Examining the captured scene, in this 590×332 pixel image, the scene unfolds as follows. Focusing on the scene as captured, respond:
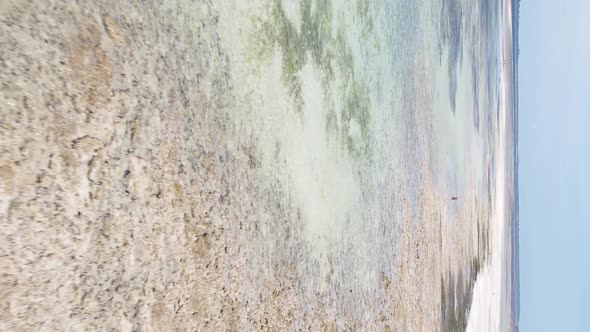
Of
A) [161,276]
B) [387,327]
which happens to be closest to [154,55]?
[161,276]

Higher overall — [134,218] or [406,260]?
[134,218]

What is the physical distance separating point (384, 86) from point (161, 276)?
0.94 meters

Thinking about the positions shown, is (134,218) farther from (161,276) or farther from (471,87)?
(471,87)

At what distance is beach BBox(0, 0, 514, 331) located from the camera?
389 millimetres

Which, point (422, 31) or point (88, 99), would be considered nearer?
point (88, 99)

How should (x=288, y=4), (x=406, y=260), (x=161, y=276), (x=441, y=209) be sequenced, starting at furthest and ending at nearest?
1. (x=441, y=209)
2. (x=406, y=260)
3. (x=288, y=4)
4. (x=161, y=276)

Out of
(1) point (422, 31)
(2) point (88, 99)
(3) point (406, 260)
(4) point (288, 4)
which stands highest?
(1) point (422, 31)

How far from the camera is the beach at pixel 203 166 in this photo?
1.28 ft

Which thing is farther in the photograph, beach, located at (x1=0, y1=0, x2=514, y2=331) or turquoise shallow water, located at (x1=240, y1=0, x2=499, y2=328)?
turquoise shallow water, located at (x1=240, y1=0, x2=499, y2=328)

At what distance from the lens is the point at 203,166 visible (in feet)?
1.89

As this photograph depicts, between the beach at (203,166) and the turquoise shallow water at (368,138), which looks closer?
the beach at (203,166)

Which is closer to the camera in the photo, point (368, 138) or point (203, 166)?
point (203, 166)

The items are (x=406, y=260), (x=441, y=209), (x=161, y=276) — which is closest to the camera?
(x=161, y=276)

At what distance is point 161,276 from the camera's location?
50 centimetres
